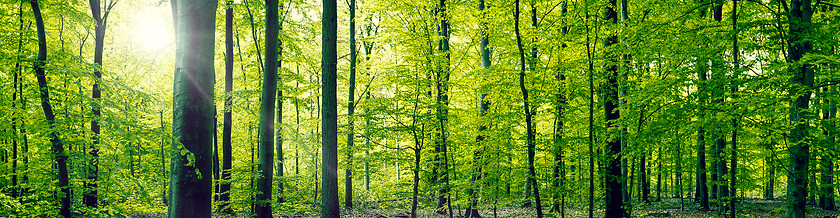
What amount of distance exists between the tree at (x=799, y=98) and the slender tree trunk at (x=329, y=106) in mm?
6213

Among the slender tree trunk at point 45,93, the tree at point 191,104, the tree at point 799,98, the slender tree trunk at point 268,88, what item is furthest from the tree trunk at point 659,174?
the slender tree trunk at point 45,93

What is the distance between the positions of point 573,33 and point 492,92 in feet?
6.33

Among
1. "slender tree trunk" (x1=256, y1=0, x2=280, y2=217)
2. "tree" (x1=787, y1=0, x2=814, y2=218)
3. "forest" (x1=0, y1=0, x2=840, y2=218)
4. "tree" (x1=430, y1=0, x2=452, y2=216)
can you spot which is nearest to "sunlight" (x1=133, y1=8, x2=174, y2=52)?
"forest" (x1=0, y1=0, x2=840, y2=218)

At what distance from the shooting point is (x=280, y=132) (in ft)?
37.0

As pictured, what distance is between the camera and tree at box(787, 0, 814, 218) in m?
5.11

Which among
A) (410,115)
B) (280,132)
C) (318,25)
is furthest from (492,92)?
(318,25)

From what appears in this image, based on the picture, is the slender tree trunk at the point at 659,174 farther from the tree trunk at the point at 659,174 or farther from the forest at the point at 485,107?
the forest at the point at 485,107

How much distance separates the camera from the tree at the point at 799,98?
5.11 metres

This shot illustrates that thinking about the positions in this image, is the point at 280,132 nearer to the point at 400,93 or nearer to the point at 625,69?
the point at 400,93

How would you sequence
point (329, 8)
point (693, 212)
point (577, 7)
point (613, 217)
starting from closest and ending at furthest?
point (329, 8) → point (577, 7) → point (613, 217) → point (693, 212)

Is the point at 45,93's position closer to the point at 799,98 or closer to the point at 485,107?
the point at 485,107

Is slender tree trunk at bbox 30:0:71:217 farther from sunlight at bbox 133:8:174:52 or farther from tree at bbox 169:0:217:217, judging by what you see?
sunlight at bbox 133:8:174:52

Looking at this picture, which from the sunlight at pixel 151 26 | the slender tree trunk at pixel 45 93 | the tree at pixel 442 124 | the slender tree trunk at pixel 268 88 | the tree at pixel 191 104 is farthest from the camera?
the sunlight at pixel 151 26

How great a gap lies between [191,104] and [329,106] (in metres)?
3.10
